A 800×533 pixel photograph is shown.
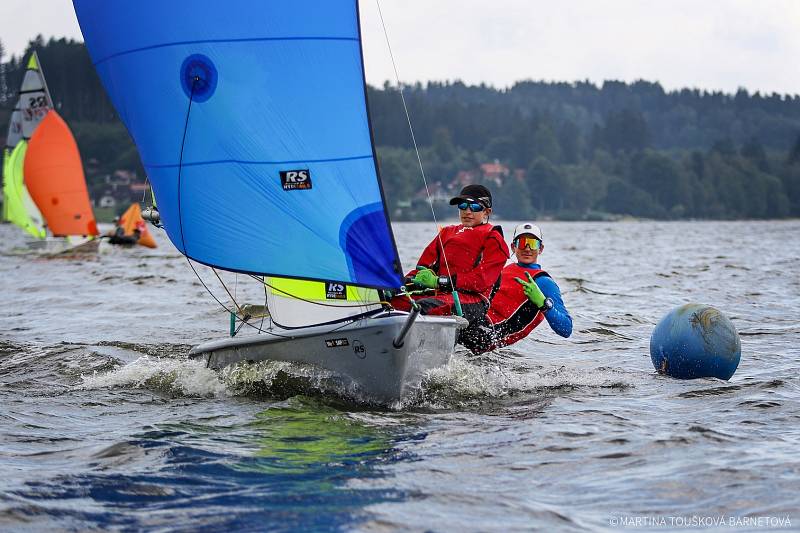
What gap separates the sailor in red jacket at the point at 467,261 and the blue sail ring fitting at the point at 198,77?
2.18m

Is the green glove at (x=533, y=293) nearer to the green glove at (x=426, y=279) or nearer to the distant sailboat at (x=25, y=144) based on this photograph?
the green glove at (x=426, y=279)

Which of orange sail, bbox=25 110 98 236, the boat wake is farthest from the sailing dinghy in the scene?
orange sail, bbox=25 110 98 236

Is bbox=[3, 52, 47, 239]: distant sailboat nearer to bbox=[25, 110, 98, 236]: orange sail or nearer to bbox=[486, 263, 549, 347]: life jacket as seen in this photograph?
bbox=[25, 110, 98, 236]: orange sail

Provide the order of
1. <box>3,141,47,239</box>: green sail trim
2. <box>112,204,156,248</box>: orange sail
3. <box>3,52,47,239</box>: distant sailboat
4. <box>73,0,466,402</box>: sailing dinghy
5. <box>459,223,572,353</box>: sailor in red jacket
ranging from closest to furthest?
<box>73,0,466,402</box>: sailing dinghy, <box>459,223,572,353</box>: sailor in red jacket, <box>3,141,47,239</box>: green sail trim, <box>3,52,47,239</box>: distant sailboat, <box>112,204,156,248</box>: orange sail

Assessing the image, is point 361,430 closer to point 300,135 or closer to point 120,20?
point 300,135

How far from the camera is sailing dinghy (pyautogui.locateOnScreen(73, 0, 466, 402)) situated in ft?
24.4

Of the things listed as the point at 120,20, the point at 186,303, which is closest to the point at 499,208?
the point at 186,303

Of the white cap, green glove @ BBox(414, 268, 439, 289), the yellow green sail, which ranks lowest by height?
the yellow green sail

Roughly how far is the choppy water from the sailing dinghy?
509 millimetres

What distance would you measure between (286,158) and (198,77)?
35.3 inches

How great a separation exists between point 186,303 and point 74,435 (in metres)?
10.3

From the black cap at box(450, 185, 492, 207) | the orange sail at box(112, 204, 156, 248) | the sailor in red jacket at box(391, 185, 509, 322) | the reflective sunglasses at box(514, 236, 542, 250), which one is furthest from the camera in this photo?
the orange sail at box(112, 204, 156, 248)

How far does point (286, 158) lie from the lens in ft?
24.7

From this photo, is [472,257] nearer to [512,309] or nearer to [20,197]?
[512,309]
